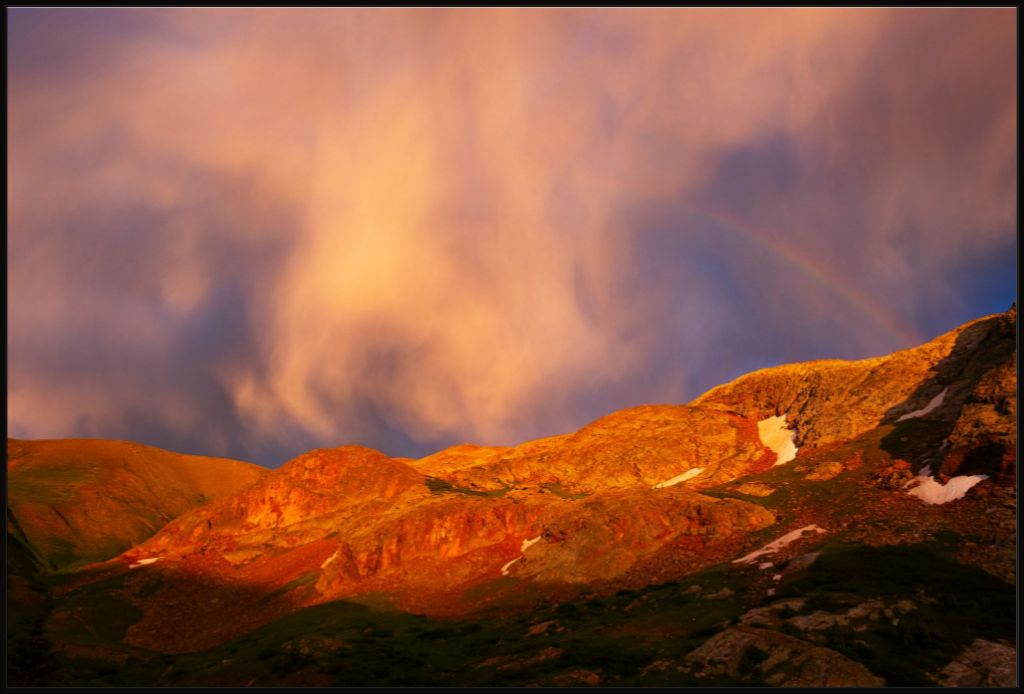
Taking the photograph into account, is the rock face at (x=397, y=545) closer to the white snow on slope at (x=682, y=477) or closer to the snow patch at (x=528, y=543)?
the snow patch at (x=528, y=543)

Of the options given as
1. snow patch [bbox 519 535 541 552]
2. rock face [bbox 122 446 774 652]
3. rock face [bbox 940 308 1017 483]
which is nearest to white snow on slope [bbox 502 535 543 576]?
snow patch [bbox 519 535 541 552]

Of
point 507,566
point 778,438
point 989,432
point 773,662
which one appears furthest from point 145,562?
point 989,432

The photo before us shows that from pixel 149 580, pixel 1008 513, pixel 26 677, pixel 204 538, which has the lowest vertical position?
pixel 1008 513

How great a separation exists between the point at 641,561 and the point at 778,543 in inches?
680

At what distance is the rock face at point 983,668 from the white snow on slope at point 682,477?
9370cm

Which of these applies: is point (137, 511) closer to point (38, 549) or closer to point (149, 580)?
point (38, 549)

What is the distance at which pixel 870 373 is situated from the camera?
125 m

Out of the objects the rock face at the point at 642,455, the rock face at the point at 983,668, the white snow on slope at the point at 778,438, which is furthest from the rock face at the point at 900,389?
the rock face at the point at 983,668

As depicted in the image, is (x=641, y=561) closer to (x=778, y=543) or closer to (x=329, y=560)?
(x=778, y=543)

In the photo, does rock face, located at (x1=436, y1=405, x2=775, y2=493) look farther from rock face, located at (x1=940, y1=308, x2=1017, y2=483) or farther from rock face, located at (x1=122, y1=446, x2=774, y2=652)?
rock face, located at (x1=940, y1=308, x2=1017, y2=483)

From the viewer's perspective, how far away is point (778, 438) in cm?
12744

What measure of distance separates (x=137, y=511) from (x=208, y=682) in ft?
596

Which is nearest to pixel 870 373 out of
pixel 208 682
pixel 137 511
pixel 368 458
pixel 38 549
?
pixel 368 458

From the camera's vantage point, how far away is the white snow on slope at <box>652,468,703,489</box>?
411 ft
